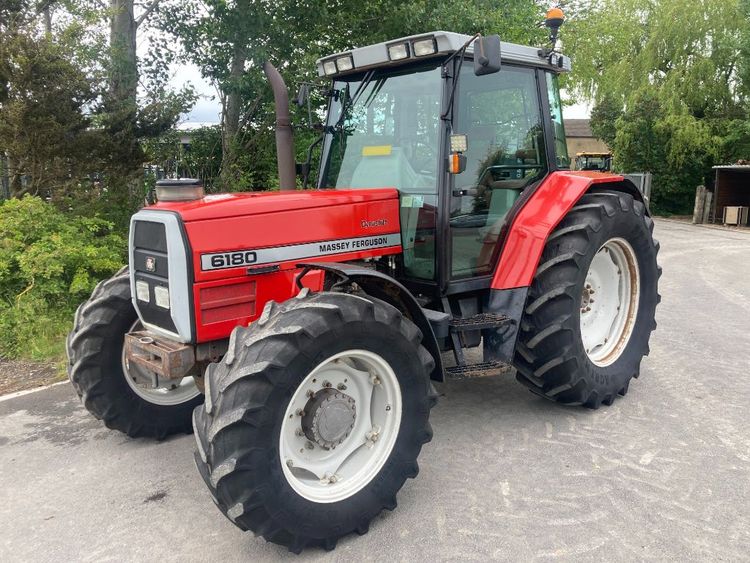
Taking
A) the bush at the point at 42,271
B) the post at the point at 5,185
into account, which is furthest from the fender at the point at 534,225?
the post at the point at 5,185

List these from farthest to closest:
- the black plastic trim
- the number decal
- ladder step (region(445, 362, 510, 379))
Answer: the black plastic trim
ladder step (region(445, 362, 510, 379))
the number decal

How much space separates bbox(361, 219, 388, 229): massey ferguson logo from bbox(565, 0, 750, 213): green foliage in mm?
20192

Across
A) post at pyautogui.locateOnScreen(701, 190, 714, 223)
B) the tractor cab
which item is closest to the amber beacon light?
the tractor cab

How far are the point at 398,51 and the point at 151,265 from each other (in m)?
1.90

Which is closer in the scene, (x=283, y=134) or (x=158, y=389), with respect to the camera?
(x=158, y=389)

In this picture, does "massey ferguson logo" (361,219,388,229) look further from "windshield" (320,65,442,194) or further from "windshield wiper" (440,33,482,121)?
"windshield wiper" (440,33,482,121)

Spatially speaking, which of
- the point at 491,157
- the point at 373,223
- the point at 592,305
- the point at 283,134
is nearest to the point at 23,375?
the point at 283,134

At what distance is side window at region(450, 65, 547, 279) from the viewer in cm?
383

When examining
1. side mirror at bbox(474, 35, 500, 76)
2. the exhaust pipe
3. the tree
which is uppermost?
the tree

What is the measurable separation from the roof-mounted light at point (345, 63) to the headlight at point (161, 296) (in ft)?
6.09

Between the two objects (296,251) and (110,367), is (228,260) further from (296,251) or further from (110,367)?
(110,367)

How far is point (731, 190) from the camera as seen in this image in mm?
19547

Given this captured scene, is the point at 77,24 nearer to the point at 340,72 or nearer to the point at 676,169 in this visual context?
the point at 340,72

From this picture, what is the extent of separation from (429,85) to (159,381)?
2.43 meters
